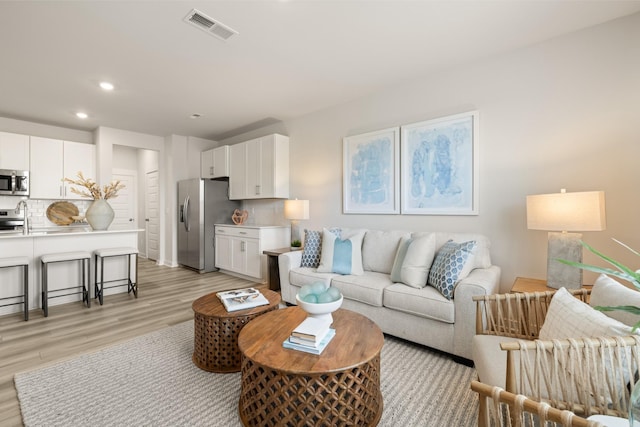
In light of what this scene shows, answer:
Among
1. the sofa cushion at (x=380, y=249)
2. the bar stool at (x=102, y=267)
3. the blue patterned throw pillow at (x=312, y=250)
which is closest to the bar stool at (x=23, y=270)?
the bar stool at (x=102, y=267)

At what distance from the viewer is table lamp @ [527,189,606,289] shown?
74.0 inches

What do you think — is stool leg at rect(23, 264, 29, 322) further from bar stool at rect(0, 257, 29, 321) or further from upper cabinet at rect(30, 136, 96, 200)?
upper cabinet at rect(30, 136, 96, 200)

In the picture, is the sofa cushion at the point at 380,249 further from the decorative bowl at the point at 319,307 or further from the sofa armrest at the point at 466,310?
the decorative bowl at the point at 319,307

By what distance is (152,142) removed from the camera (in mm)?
5578

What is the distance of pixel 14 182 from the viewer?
4340mm

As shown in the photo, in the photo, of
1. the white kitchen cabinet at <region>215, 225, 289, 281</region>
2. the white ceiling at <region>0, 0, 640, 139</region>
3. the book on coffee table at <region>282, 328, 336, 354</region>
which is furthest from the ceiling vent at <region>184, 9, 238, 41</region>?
the white kitchen cabinet at <region>215, 225, 289, 281</region>

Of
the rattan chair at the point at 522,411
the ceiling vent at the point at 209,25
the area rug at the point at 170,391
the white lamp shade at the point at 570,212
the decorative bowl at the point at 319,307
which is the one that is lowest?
the area rug at the point at 170,391

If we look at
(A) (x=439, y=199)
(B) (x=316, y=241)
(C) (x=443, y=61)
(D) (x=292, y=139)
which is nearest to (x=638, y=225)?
(A) (x=439, y=199)

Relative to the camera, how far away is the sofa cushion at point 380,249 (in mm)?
2986

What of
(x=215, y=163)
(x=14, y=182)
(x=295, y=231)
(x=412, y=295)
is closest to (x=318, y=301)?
(x=412, y=295)

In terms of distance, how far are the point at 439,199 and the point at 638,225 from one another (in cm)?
144

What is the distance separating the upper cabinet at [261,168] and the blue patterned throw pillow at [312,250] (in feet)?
4.35

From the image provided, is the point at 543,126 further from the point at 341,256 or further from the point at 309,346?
the point at 309,346

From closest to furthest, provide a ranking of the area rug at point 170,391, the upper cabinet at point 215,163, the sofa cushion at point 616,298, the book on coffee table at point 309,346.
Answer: the sofa cushion at point 616,298 < the book on coffee table at point 309,346 < the area rug at point 170,391 < the upper cabinet at point 215,163
